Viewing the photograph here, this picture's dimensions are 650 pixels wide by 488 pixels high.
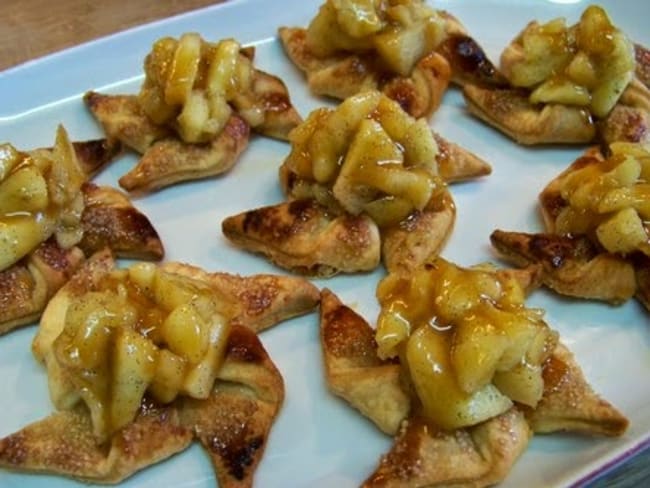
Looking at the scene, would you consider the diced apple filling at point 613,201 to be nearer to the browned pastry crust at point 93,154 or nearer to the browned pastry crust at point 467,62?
the browned pastry crust at point 467,62

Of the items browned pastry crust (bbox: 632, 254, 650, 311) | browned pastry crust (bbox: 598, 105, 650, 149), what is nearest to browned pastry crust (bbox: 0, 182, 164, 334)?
browned pastry crust (bbox: 632, 254, 650, 311)

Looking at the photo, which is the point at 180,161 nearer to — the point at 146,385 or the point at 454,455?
the point at 146,385

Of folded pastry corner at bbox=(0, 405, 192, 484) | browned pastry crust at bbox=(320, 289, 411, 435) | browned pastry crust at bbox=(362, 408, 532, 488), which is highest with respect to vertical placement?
browned pastry crust at bbox=(320, 289, 411, 435)

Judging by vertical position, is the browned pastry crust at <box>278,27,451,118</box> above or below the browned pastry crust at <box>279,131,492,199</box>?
above

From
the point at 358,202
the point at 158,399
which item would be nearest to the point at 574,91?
the point at 358,202

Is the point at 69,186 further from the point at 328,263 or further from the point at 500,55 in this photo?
the point at 500,55

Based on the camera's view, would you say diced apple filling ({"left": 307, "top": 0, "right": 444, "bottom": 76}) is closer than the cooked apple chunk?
No

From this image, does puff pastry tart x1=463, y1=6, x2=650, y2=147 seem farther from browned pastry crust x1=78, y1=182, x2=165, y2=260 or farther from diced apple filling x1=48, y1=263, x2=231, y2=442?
diced apple filling x1=48, y1=263, x2=231, y2=442
